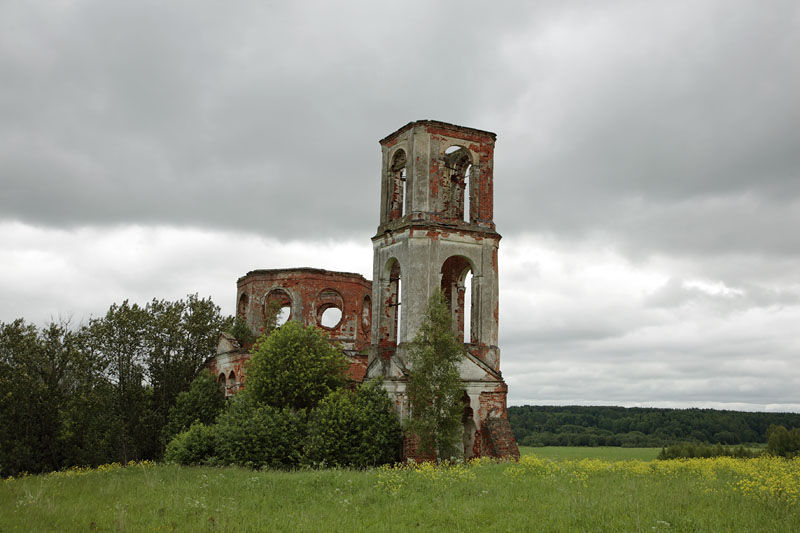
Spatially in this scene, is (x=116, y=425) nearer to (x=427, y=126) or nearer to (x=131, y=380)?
(x=131, y=380)

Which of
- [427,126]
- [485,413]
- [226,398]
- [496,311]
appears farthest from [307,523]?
[226,398]

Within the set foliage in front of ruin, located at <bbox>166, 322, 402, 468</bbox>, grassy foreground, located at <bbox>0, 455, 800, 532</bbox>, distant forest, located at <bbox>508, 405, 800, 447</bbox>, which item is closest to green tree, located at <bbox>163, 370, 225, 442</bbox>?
foliage in front of ruin, located at <bbox>166, 322, 402, 468</bbox>

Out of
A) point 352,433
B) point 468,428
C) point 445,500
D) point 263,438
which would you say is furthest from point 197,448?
point 445,500

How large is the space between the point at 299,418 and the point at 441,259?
744 centimetres

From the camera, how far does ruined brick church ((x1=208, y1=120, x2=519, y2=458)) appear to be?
22.6 metres

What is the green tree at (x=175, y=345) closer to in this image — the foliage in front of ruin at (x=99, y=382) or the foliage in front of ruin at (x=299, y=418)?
the foliage in front of ruin at (x=99, y=382)

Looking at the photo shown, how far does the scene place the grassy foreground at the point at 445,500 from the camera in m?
11.0

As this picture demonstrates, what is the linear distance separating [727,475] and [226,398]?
23.3m

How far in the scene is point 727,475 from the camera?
15141mm

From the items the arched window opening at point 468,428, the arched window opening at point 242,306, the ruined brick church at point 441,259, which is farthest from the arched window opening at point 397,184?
the arched window opening at point 242,306

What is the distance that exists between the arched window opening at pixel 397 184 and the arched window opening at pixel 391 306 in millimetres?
2037

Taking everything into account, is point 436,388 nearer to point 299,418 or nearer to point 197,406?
point 299,418

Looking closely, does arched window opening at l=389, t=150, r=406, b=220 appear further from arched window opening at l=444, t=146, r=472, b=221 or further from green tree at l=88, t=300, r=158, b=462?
green tree at l=88, t=300, r=158, b=462

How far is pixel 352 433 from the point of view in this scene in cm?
2086
